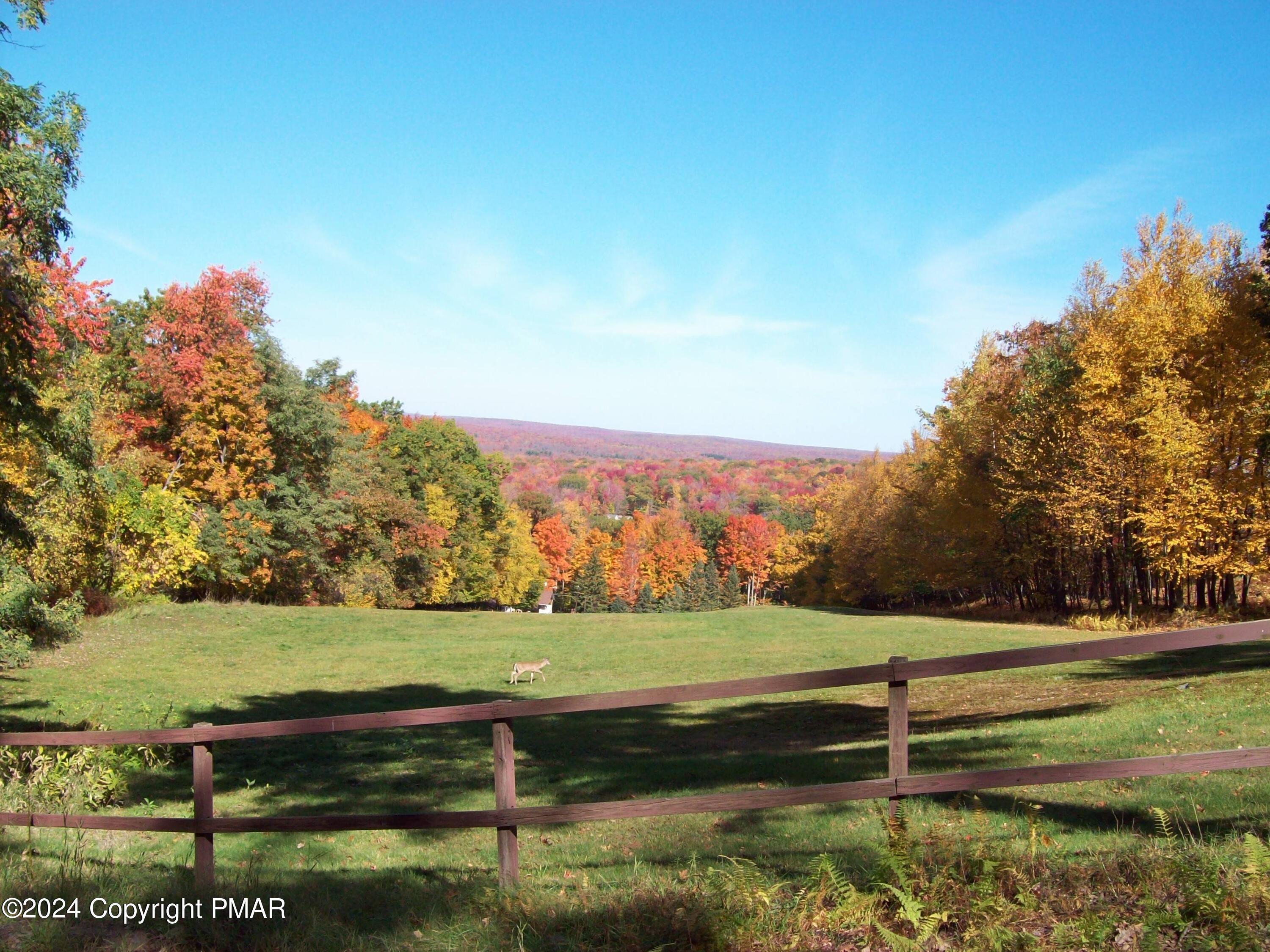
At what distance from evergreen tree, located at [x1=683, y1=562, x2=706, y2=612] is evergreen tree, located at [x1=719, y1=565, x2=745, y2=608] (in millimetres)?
2435

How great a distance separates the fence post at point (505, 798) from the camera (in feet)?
16.1

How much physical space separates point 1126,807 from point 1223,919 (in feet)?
9.52

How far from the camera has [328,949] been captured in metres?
4.28

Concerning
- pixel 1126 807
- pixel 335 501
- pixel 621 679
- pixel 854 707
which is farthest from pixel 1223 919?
pixel 335 501

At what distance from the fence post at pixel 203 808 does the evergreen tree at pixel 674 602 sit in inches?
2995

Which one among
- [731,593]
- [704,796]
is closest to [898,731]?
[704,796]

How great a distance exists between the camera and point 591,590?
89.3m

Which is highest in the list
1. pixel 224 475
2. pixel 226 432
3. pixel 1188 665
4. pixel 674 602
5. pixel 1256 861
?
pixel 226 432

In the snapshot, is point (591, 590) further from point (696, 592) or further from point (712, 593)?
point (712, 593)

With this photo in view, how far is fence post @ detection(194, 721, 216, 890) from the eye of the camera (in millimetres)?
5578

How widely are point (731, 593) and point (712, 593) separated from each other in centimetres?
224

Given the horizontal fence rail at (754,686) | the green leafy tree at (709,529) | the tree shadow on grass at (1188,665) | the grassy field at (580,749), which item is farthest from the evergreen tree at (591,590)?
the horizontal fence rail at (754,686)

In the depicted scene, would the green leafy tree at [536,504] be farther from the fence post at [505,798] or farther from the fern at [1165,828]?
the fern at [1165,828]

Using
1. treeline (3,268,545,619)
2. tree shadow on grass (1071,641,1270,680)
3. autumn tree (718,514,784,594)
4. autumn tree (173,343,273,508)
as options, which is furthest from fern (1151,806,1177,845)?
autumn tree (718,514,784,594)
